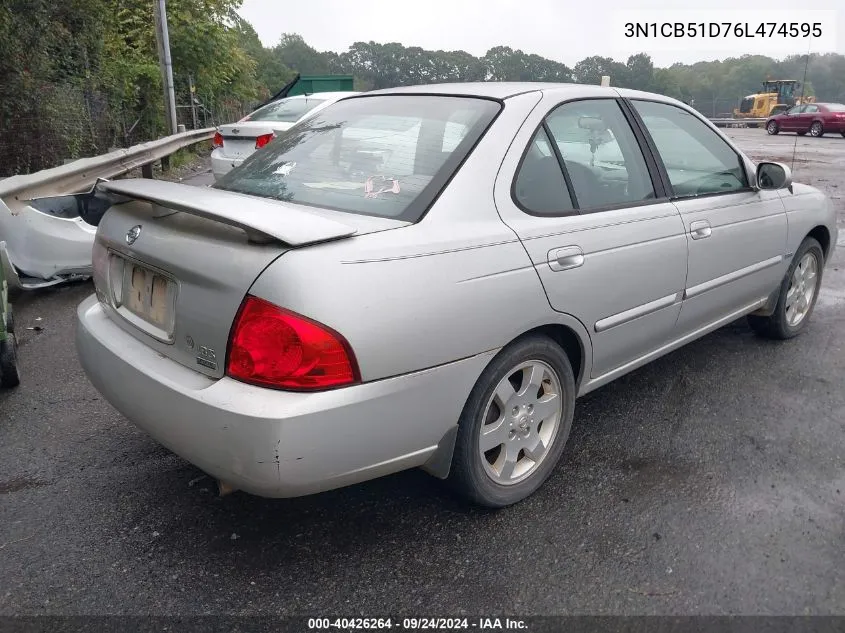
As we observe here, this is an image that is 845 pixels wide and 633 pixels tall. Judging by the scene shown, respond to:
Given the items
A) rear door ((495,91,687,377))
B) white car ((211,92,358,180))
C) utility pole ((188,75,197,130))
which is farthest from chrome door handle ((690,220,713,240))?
utility pole ((188,75,197,130))

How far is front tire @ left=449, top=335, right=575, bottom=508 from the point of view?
8.22 ft

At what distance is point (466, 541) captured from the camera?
2.56m

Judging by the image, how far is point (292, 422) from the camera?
203cm

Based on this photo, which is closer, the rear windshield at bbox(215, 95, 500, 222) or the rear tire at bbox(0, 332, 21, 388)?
the rear windshield at bbox(215, 95, 500, 222)

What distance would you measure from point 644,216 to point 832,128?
3134 centimetres

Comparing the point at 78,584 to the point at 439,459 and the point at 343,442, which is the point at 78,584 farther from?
the point at 439,459

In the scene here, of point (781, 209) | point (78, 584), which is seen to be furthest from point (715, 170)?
point (78, 584)

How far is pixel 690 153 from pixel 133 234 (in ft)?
9.03

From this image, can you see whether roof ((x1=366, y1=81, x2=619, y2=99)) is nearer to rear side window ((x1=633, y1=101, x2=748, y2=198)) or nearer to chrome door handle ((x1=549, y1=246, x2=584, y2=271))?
rear side window ((x1=633, y1=101, x2=748, y2=198))

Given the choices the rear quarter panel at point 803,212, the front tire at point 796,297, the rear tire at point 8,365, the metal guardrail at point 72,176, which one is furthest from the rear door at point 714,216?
the metal guardrail at point 72,176

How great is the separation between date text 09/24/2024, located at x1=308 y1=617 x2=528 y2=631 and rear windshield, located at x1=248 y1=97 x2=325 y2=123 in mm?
8266

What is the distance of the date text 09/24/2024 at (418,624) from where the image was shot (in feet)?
7.06

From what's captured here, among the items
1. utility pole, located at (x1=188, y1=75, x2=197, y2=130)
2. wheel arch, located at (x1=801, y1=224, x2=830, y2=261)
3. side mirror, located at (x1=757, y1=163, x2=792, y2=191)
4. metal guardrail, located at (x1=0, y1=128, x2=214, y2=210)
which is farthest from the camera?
utility pole, located at (x1=188, y1=75, x2=197, y2=130)

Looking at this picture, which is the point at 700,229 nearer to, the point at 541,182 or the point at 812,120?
the point at 541,182
